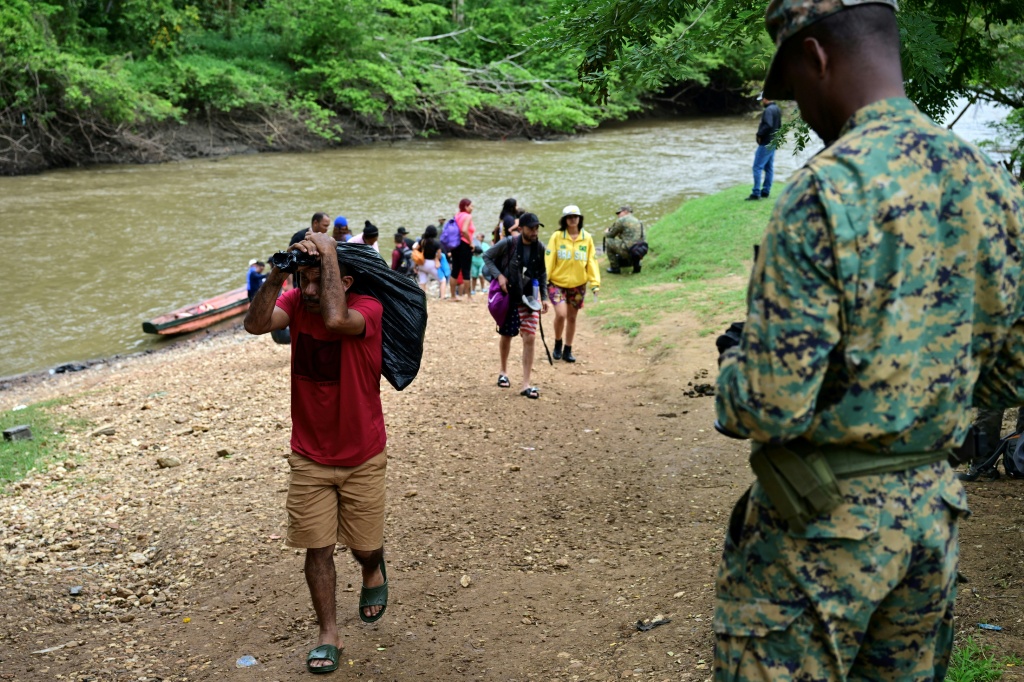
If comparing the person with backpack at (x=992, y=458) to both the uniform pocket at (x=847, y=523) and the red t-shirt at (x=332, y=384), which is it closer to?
the red t-shirt at (x=332, y=384)

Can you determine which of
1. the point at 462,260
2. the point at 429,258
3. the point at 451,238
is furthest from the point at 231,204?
the point at 462,260

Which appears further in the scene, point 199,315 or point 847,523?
point 199,315

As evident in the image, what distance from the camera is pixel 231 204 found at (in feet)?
89.8

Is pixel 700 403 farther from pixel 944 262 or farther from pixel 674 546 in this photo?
pixel 944 262

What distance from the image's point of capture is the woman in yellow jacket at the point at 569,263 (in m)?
10.8

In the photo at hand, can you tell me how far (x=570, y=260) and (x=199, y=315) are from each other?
9.11m

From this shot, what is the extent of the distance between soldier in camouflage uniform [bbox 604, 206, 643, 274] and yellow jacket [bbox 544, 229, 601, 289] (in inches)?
228

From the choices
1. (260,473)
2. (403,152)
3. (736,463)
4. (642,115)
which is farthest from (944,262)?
(642,115)

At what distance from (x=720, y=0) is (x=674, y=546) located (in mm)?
3255

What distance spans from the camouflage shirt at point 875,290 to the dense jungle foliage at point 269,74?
32281 millimetres

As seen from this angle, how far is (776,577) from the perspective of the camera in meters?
2.16

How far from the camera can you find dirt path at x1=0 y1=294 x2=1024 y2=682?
15.6ft

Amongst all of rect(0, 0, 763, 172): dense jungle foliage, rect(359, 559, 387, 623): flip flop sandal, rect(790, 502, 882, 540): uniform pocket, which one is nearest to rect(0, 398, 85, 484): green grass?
rect(359, 559, 387, 623): flip flop sandal

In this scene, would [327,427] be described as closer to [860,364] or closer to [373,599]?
[373,599]
